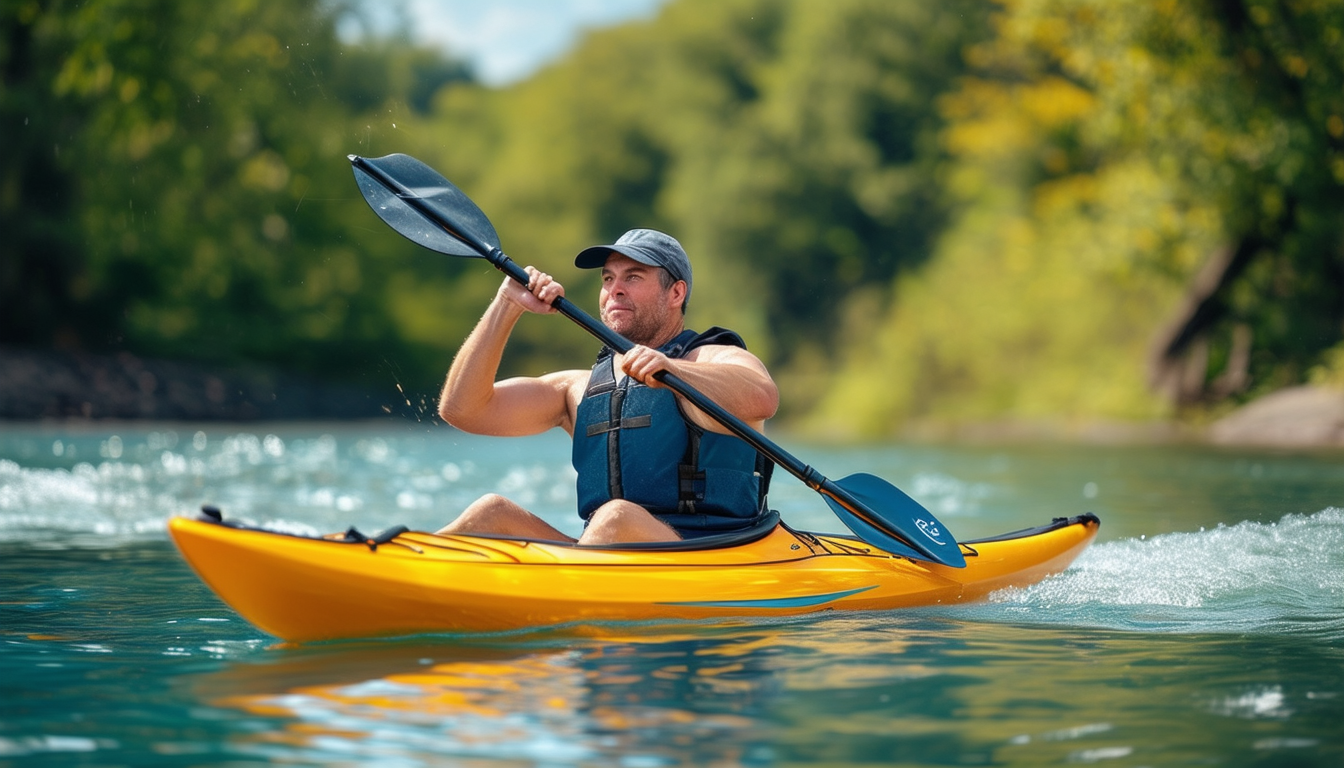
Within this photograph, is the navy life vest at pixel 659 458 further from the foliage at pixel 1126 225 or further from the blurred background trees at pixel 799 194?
the foliage at pixel 1126 225

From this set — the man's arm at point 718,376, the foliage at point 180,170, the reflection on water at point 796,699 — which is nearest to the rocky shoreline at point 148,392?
the foliage at point 180,170

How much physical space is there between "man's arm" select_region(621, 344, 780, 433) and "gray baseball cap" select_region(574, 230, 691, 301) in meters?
0.21

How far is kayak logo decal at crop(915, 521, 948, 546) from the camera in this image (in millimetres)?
4406

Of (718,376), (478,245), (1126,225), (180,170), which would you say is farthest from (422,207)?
(180,170)

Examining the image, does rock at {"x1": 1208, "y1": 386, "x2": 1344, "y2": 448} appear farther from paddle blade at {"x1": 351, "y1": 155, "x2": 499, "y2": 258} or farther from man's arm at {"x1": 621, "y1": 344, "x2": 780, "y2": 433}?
paddle blade at {"x1": 351, "y1": 155, "x2": 499, "y2": 258}

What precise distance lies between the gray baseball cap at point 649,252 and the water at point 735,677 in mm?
992

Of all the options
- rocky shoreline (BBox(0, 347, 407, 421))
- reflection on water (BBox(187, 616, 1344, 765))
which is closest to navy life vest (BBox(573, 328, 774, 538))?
reflection on water (BBox(187, 616, 1344, 765))

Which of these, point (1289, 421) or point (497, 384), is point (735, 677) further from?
point (1289, 421)

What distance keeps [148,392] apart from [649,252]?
1637cm

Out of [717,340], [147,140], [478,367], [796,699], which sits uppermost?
[147,140]

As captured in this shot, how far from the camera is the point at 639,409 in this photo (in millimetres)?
3818

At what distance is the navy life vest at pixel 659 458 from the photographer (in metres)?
3.81

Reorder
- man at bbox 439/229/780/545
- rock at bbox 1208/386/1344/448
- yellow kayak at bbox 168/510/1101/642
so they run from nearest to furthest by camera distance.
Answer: yellow kayak at bbox 168/510/1101/642, man at bbox 439/229/780/545, rock at bbox 1208/386/1344/448

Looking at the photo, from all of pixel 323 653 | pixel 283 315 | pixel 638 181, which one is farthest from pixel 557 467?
pixel 638 181
